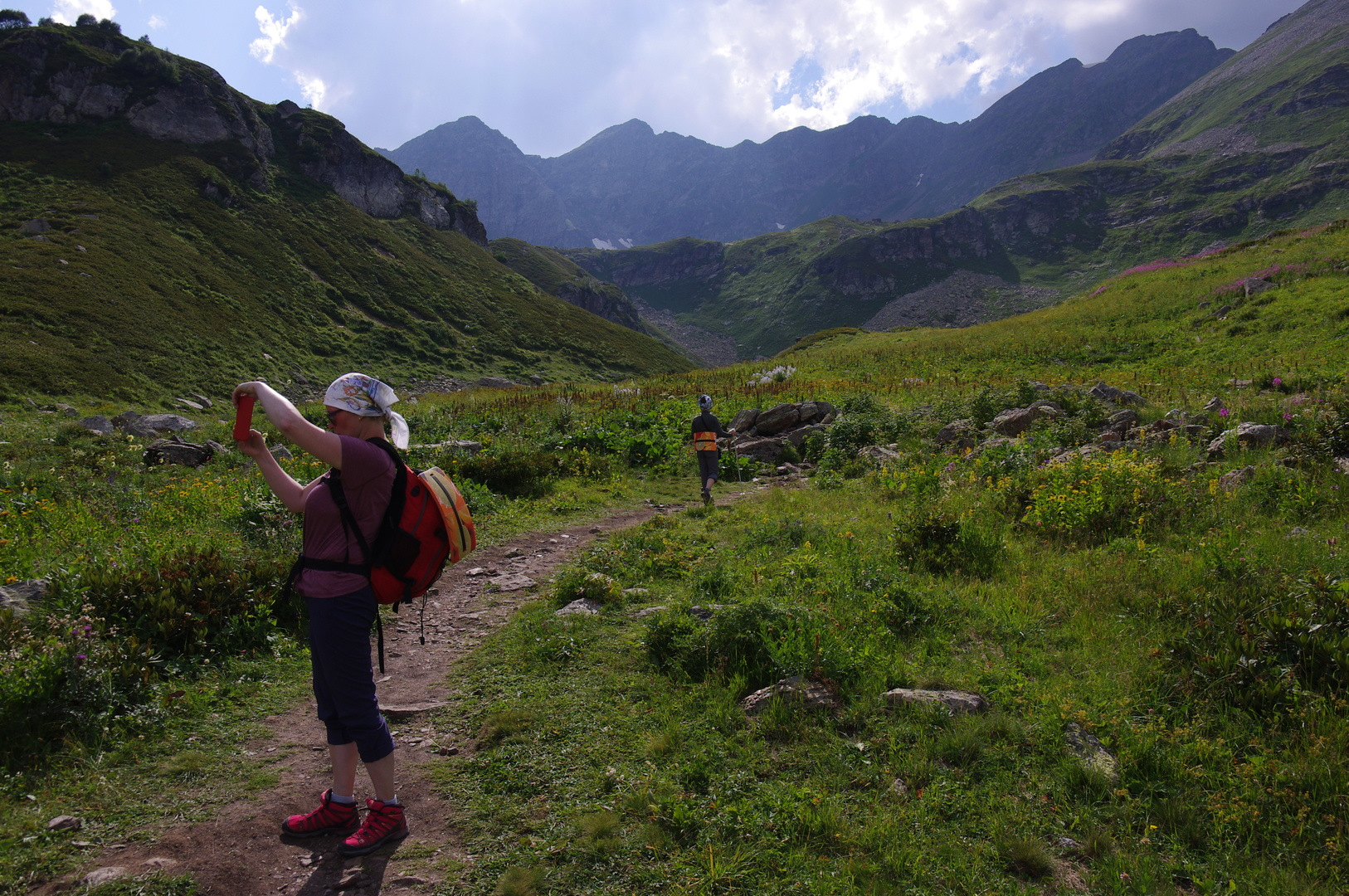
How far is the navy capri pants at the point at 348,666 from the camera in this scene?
12.1 feet

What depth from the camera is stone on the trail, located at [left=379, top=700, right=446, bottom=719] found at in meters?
5.32

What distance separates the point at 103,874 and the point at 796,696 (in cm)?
432

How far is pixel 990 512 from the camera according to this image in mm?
8539

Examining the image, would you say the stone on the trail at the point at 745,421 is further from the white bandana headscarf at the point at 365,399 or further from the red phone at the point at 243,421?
the red phone at the point at 243,421

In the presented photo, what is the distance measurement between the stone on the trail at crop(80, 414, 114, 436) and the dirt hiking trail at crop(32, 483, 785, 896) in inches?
723

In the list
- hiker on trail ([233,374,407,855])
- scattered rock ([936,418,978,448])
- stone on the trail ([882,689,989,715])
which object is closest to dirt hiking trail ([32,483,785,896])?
hiker on trail ([233,374,407,855])

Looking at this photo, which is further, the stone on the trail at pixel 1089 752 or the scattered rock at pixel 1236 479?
the scattered rock at pixel 1236 479

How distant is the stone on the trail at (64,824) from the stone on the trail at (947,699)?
17.6 feet

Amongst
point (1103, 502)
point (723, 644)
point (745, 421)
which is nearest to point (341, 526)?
point (723, 644)

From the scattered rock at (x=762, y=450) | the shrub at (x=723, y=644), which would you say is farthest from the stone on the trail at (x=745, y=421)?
the shrub at (x=723, y=644)

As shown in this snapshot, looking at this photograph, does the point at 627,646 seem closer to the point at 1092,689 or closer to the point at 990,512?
the point at 1092,689

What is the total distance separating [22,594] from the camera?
5.46m

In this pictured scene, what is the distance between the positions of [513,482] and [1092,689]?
37.3 ft

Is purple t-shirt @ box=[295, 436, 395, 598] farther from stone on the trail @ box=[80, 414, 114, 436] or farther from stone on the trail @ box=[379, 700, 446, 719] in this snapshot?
stone on the trail @ box=[80, 414, 114, 436]
